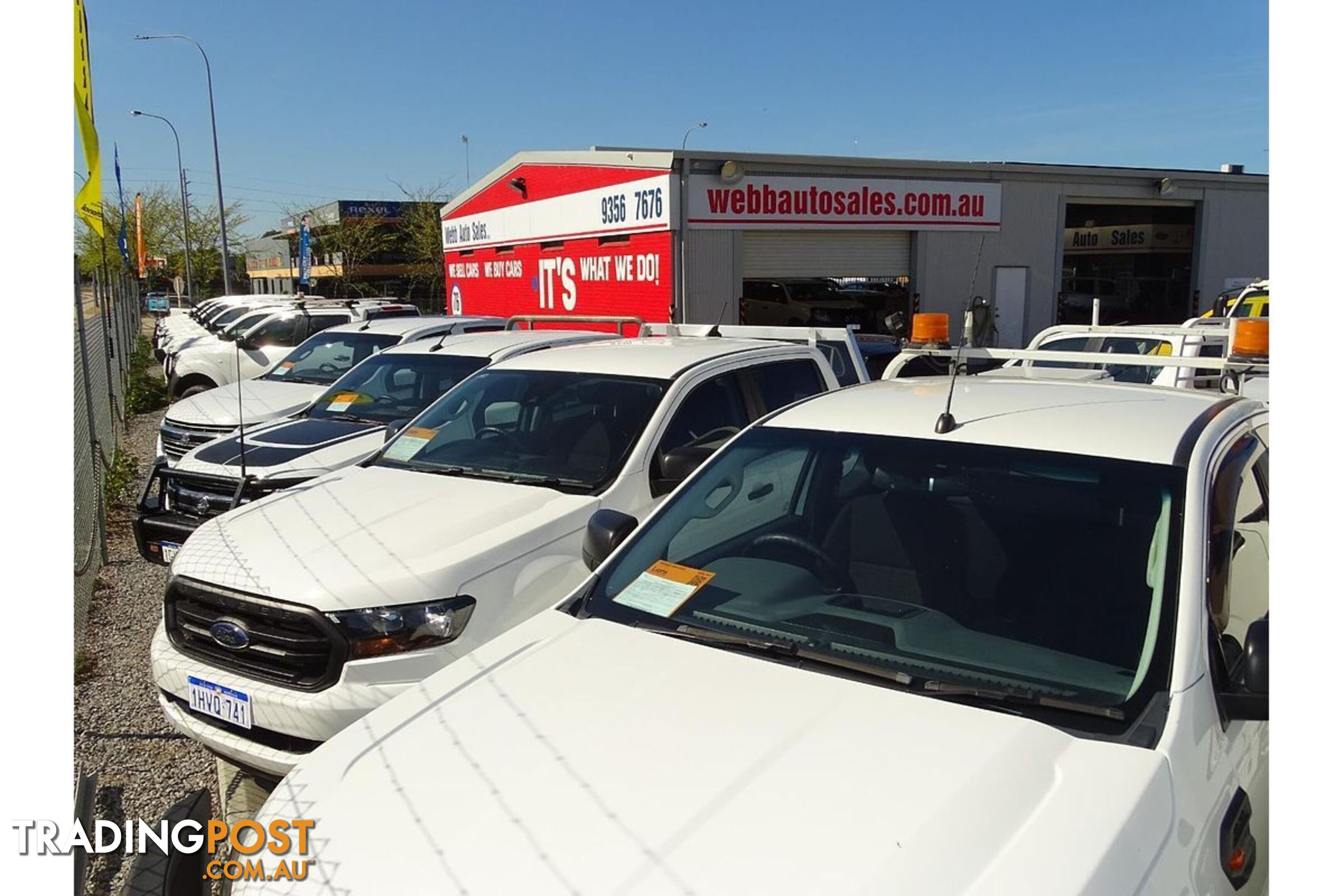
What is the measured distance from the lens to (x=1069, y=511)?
105 inches

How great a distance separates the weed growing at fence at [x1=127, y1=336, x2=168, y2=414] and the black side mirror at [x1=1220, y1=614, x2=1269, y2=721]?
16.8 metres

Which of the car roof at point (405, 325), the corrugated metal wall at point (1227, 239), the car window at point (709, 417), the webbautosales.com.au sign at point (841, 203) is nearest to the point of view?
the car window at point (709, 417)

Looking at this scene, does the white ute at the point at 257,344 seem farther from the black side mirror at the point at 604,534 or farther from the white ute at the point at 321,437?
the black side mirror at the point at 604,534

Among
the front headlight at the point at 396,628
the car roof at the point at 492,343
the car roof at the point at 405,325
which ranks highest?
the car roof at the point at 405,325

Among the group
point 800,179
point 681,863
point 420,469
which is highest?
point 800,179

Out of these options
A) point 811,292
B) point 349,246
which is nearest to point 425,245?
point 349,246

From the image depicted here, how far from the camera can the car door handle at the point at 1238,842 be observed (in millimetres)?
2125

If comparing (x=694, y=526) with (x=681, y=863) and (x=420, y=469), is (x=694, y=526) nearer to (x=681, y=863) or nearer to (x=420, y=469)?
(x=681, y=863)

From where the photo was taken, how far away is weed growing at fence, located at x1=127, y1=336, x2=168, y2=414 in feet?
53.9

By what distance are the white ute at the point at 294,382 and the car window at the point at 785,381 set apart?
4572 mm

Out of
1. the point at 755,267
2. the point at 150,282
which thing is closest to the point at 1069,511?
the point at 755,267

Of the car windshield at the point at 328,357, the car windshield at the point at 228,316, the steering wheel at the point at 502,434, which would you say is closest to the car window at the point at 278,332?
the car windshield at the point at 328,357

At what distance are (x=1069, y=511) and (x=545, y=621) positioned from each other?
1580 millimetres

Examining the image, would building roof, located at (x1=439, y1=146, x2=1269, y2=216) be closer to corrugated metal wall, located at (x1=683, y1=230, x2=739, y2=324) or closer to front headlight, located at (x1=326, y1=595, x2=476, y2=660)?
corrugated metal wall, located at (x1=683, y1=230, x2=739, y2=324)
